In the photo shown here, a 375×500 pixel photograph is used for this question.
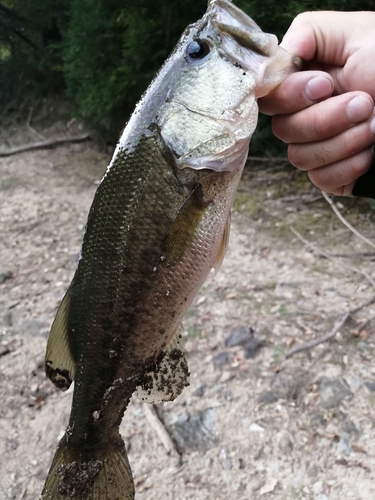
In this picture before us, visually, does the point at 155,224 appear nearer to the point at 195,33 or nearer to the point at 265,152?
the point at 195,33

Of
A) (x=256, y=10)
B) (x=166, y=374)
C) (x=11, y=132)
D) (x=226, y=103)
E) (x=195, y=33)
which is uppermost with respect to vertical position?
(x=195, y=33)

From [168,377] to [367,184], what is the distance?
100 centimetres

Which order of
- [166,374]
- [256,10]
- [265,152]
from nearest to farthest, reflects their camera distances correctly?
[166,374] < [256,10] < [265,152]

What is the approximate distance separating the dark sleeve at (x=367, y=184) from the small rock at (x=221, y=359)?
68.3 inches

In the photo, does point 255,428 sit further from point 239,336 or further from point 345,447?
point 239,336

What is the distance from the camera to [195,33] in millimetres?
1503

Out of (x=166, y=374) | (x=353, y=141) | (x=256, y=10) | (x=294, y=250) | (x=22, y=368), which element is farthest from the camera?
(x=256, y=10)

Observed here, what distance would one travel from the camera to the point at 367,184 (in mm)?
1713

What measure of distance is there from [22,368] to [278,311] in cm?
188

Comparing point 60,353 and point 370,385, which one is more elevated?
point 60,353

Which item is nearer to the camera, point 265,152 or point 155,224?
point 155,224

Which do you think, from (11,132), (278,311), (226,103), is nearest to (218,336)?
(278,311)

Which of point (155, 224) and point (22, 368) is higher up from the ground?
point (155, 224)

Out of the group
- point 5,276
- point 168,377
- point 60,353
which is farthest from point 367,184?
point 5,276
